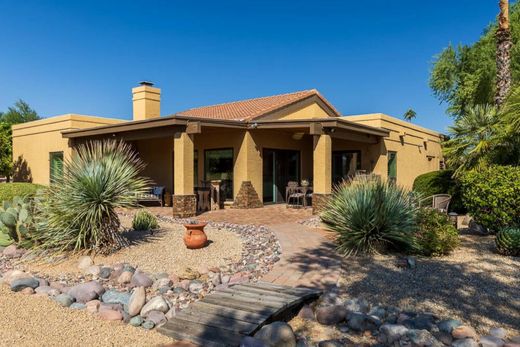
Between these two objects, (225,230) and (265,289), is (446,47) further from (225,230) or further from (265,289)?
(265,289)

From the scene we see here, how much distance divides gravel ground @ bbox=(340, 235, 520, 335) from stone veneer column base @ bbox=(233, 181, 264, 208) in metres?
8.16

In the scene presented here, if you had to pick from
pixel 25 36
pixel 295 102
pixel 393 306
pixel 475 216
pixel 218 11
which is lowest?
pixel 393 306

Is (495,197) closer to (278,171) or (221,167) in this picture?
(278,171)

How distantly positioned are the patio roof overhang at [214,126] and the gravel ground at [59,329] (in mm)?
7819

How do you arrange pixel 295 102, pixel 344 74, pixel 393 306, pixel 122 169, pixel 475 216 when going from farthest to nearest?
pixel 344 74 → pixel 295 102 → pixel 475 216 → pixel 122 169 → pixel 393 306

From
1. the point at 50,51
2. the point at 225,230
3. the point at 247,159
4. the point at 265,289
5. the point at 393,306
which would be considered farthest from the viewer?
the point at 50,51

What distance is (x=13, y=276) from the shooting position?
20.1 feet

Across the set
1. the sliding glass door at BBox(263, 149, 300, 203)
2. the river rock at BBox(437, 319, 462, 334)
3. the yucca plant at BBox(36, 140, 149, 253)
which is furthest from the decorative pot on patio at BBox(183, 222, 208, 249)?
the sliding glass door at BBox(263, 149, 300, 203)

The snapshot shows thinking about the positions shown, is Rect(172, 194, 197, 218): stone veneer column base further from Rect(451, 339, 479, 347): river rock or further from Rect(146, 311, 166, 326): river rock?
Rect(451, 339, 479, 347): river rock

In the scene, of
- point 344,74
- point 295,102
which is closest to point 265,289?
point 295,102

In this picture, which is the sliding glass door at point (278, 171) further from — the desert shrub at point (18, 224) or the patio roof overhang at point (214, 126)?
the desert shrub at point (18, 224)

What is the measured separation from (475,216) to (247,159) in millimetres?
7885

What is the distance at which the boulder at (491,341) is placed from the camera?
3789mm

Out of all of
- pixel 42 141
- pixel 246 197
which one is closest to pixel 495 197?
pixel 246 197
